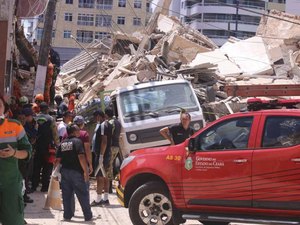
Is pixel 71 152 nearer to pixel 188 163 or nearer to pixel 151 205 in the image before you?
pixel 151 205

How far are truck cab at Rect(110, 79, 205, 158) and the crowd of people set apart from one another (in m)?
1.42

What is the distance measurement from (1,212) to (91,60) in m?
24.5

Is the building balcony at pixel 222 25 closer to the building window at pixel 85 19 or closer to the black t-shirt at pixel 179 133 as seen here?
the building window at pixel 85 19

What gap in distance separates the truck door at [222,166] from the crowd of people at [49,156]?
166 centimetres

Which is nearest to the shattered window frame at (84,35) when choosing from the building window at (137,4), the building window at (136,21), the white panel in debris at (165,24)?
the building window at (136,21)

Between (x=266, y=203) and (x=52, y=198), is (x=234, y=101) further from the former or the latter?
(x=266, y=203)

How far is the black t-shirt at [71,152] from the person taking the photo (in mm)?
8766

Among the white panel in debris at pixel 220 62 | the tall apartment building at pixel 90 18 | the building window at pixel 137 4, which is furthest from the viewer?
the tall apartment building at pixel 90 18

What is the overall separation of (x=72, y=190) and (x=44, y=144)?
274cm

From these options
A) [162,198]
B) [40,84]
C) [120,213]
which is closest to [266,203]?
[162,198]

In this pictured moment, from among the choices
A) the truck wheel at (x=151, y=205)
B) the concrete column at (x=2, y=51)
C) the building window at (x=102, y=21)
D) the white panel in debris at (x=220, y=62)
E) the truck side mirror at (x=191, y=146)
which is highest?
the building window at (x=102, y=21)

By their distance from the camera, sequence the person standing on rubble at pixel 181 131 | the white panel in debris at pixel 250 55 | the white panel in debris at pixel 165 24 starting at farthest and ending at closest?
the white panel in debris at pixel 165 24 → the white panel in debris at pixel 250 55 → the person standing on rubble at pixel 181 131

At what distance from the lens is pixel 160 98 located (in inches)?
530

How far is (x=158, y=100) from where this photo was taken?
1341cm
